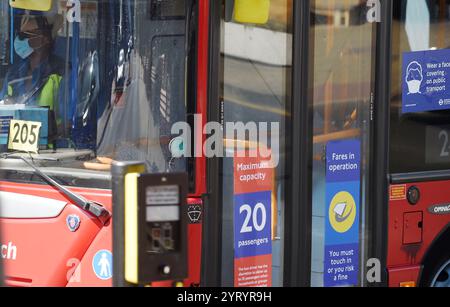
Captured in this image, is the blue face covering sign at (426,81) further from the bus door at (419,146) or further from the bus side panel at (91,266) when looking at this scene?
the bus side panel at (91,266)

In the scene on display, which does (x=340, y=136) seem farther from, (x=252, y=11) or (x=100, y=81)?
(x=100, y=81)

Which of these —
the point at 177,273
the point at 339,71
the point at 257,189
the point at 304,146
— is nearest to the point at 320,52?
the point at 339,71

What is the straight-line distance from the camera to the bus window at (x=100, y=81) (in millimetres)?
4605

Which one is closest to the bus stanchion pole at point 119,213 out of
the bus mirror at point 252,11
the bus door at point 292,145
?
the bus door at point 292,145

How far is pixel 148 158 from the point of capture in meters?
4.66

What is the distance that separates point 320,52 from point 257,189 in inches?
31.7

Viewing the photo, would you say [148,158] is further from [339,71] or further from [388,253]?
[388,253]

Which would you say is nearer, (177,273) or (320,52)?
(177,273)

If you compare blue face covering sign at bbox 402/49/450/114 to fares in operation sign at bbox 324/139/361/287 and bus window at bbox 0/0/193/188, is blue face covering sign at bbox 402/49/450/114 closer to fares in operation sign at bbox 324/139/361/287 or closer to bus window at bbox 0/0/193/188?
fares in operation sign at bbox 324/139/361/287

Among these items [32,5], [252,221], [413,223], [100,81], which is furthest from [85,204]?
[413,223]

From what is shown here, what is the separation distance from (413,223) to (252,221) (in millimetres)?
1032

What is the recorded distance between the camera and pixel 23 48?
15.8ft

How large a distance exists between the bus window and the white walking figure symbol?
41 cm
